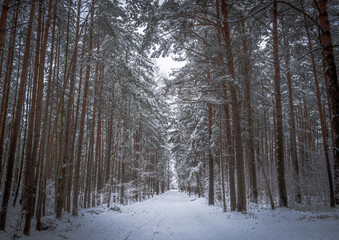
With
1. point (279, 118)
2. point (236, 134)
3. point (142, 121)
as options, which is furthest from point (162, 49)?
point (142, 121)

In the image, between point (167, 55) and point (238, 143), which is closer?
point (238, 143)

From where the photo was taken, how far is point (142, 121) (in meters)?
21.2

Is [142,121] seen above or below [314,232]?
above

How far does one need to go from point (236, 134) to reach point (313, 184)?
36.3ft

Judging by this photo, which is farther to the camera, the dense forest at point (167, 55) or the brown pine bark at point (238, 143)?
the brown pine bark at point (238, 143)

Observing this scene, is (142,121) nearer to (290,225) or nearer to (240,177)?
(240,177)

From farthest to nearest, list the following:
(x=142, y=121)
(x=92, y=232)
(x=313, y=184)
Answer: (x=142, y=121) < (x=313, y=184) < (x=92, y=232)

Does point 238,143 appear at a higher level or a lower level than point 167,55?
lower

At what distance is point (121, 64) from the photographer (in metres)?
10.4

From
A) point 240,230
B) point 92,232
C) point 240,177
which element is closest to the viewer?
point 240,230

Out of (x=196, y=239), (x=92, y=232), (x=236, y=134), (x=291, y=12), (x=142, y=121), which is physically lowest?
(x=92, y=232)

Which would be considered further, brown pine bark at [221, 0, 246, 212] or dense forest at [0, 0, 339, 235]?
brown pine bark at [221, 0, 246, 212]

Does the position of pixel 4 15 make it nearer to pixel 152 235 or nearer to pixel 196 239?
→ pixel 152 235

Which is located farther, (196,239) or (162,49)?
(162,49)
